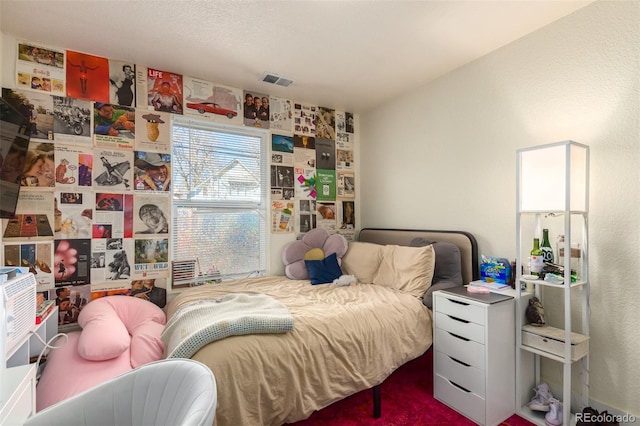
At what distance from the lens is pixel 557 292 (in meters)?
1.98

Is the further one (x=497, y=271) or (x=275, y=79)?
(x=275, y=79)

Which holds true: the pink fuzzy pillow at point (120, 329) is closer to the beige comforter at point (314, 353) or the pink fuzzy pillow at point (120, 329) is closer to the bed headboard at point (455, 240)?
the beige comforter at point (314, 353)

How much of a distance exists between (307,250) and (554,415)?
7.24 feet

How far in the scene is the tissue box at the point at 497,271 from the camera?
2199mm

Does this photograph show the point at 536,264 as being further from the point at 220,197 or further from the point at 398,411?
the point at 220,197

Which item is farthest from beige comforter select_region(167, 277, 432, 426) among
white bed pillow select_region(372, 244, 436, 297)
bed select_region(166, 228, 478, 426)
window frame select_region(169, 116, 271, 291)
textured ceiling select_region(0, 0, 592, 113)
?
textured ceiling select_region(0, 0, 592, 113)

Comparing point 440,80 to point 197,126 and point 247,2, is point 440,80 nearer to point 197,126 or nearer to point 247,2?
point 247,2

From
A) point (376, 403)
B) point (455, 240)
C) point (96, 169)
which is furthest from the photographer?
point (455, 240)

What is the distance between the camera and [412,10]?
6.08ft

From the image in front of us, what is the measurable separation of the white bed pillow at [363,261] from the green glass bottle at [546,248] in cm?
123

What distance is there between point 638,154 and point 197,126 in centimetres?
317

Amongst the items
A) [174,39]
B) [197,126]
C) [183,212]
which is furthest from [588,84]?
[183,212]

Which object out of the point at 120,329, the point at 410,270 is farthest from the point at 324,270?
the point at 120,329

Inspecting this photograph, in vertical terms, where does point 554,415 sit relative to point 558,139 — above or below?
below
